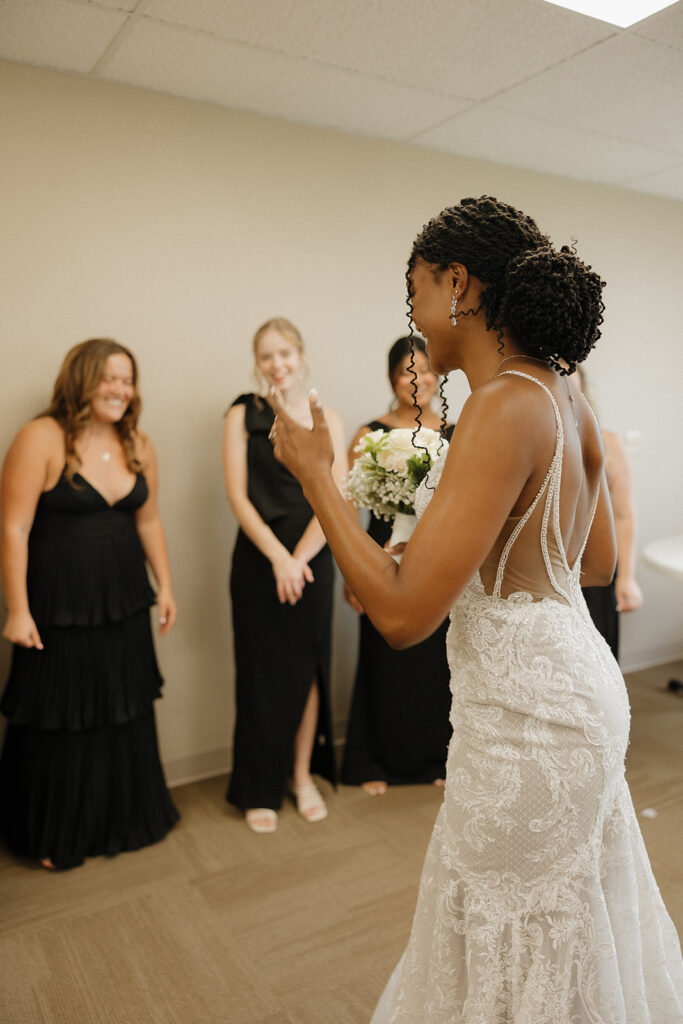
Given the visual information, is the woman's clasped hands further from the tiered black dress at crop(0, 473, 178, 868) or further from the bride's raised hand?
the bride's raised hand

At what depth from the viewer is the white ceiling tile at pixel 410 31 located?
92.6 inches

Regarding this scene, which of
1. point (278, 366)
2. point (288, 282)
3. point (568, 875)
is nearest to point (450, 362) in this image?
point (568, 875)

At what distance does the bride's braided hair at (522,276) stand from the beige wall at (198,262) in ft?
6.55

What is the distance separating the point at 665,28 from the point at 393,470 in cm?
191

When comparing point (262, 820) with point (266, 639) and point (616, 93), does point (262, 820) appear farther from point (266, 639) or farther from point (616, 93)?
point (616, 93)

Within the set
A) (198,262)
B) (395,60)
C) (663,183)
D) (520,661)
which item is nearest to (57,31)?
(198,262)

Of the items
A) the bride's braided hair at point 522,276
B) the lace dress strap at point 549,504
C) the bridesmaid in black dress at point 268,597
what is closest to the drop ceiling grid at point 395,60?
the bridesmaid in black dress at point 268,597

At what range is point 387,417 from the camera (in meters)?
3.38

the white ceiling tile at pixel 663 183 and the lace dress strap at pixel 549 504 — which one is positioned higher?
the white ceiling tile at pixel 663 183

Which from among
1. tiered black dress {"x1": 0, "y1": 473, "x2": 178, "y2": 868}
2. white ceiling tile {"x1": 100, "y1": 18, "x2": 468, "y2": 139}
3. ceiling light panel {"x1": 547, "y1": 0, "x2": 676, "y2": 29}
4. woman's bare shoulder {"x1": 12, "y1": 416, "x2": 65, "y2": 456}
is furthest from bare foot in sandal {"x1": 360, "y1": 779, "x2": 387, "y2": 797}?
ceiling light panel {"x1": 547, "y1": 0, "x2": 676, "y2": 29}

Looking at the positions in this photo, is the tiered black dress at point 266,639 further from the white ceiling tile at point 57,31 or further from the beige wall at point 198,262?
the white ceiling tile at point 57,31

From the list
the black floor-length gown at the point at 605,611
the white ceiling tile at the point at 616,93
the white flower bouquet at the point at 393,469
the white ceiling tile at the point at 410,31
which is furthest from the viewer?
the black floor-length gown at the point at 605,611

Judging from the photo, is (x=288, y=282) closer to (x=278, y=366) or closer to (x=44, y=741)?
(x=278, y=366)

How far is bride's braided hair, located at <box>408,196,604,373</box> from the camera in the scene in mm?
1254
